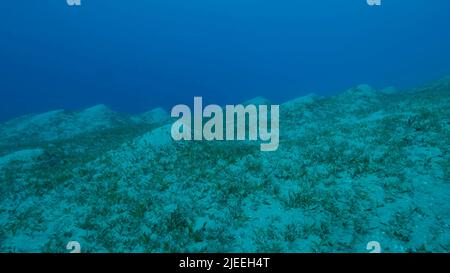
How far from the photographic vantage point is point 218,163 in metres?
16.9

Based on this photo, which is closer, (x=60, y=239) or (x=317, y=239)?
(x=317, y=239)

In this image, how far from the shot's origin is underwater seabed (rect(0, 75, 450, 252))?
11359 mm

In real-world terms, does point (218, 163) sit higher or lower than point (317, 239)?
higher

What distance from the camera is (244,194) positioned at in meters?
14.0

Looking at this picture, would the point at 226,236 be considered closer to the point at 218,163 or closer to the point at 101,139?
the point at 218,163

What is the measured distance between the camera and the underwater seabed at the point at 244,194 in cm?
1136

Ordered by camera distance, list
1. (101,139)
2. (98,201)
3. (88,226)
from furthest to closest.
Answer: (101,139), (98,201), (88,226)

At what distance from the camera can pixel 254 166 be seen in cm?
1616
